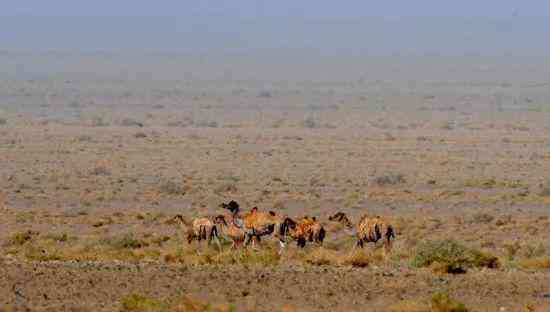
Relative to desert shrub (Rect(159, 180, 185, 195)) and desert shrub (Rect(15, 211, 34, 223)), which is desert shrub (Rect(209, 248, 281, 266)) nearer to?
desert shrub (Rect(15, 211, 34, 223))

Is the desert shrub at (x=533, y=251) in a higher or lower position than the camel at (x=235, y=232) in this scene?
lower

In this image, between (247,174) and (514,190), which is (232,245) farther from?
(247,174)

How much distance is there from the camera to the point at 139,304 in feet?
46.1

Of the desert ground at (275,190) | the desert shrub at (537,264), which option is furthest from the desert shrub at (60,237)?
the desert shrub at (537,264)

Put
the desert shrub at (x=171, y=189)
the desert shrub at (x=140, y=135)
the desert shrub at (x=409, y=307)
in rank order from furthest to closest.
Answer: the desert shrub at (x=140, y=135) → the desert shrub at (x=171, y=189) → the desert shrub at (x=409, y=307)

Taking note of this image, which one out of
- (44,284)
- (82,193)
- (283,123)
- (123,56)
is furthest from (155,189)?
(123,56)

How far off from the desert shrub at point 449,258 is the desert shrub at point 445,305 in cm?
314

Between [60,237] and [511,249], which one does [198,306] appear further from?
[60,237]

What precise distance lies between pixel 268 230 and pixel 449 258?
4012mm

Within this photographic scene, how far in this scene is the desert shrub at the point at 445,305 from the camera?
14.1m

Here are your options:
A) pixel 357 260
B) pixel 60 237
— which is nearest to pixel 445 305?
pixel 357 260

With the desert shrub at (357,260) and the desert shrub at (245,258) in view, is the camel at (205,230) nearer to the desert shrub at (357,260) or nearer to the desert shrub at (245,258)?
the desert shrub at (245,258)

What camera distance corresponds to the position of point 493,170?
4803 centimetres

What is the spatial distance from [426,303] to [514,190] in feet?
81.0
